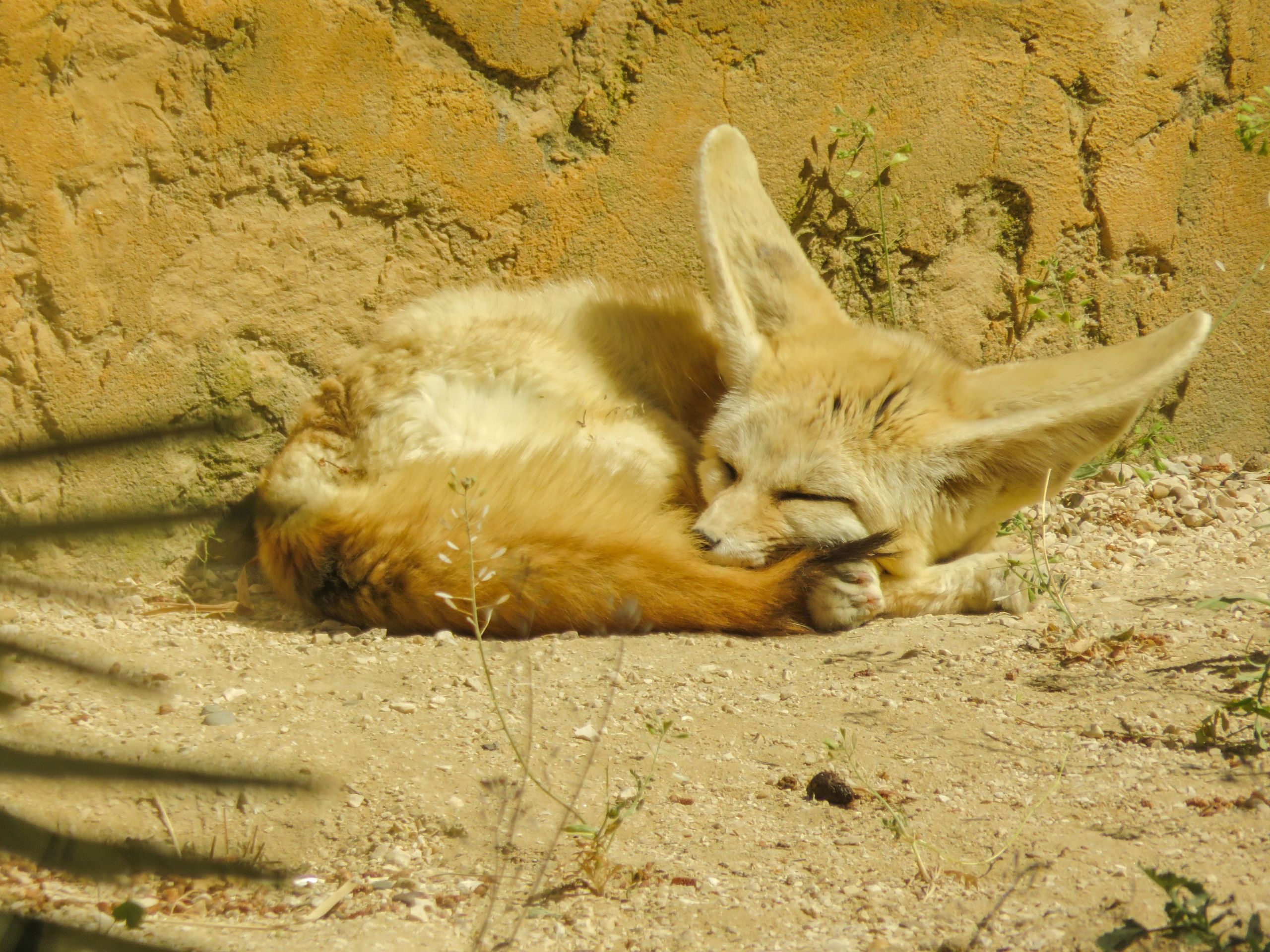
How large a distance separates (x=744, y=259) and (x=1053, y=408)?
1064mm

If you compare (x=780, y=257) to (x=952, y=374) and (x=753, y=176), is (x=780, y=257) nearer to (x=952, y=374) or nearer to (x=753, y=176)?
(x=753, y=176)

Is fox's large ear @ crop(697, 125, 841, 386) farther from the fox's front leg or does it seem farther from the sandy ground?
the sandy ground

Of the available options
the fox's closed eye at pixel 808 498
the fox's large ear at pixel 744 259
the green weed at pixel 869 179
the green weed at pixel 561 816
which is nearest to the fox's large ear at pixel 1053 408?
the fox's closed eye at pixel 808 498

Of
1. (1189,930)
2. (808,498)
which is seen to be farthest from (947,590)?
(1189,930)

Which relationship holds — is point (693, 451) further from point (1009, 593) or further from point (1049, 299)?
point (1049, 299)

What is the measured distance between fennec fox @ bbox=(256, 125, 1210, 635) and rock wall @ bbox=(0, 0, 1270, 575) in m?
0.32

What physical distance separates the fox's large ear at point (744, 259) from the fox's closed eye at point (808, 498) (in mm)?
432

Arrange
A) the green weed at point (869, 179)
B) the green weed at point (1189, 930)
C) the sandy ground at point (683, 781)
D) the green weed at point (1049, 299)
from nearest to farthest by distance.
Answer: the green weed at point (1189, 930) → the sandy ground at point (683, 781) → the green weed at point (869, 179) → the green weed at point (1049, 299)

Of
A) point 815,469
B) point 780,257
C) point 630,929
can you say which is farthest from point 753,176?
point 630,929

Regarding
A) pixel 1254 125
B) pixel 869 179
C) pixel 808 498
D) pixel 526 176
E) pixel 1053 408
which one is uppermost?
pixel 1254 125

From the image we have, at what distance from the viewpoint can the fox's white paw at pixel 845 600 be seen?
3.00 metres

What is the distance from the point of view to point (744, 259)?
3465 millimetres

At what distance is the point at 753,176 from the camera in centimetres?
350

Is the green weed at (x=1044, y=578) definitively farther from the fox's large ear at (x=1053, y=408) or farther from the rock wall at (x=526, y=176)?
the rock wall at (x=526, y=176)
